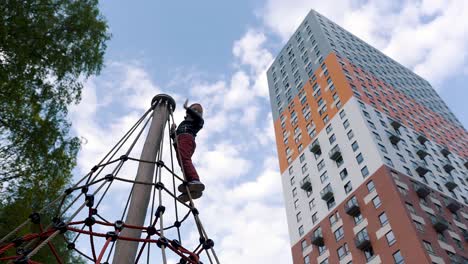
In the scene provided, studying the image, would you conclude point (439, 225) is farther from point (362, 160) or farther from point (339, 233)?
point (362, 160)

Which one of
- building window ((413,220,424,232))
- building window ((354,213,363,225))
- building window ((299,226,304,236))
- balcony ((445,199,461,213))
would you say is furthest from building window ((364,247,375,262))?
balcony ((445,199,461,213))

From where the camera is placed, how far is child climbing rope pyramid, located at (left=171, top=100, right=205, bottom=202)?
5.66m

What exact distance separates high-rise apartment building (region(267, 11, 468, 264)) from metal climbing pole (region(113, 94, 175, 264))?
26.8 metres

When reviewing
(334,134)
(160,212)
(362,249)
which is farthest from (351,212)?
(160,212)

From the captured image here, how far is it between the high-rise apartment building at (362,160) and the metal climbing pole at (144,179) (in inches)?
1056

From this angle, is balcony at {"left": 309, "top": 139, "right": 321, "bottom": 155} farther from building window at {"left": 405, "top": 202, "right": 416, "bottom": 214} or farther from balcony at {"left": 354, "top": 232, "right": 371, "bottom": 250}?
building window at {"left": 405, "top": 202, "right": 416, "bottom": 214}

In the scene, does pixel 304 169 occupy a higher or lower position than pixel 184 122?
higher

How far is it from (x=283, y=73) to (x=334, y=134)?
21.3 meters

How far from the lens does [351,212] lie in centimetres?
3381

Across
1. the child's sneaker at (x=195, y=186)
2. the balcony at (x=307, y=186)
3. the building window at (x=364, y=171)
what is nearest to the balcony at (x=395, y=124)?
the building window at (x=364, y=171)

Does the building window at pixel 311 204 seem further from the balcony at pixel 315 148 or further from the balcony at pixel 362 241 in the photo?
the balcony at pixel 362 241

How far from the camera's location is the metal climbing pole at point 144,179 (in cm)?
406

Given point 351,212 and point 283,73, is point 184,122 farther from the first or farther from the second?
point 283,73

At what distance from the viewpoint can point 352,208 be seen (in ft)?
110
